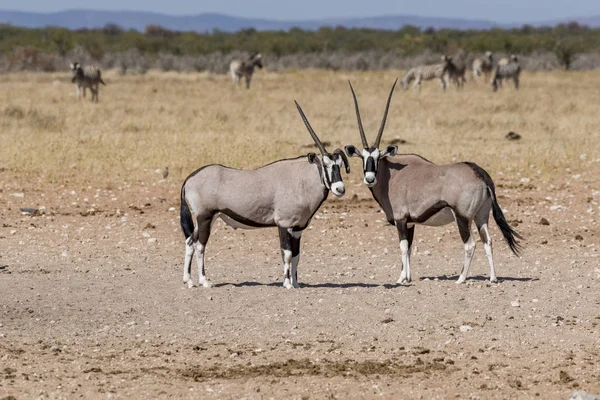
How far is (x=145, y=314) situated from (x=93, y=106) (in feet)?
57.0

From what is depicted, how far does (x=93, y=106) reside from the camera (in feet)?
82.2

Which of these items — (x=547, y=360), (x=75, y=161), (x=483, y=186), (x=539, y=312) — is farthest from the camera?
(x=75, y=161)

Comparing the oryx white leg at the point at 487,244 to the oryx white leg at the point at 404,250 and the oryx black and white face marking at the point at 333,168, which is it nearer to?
the oryx white leg at the point at 404,250

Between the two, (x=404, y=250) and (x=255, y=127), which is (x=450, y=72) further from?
(x=404, y=250)

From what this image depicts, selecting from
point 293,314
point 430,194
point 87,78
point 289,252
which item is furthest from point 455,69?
point 293,314

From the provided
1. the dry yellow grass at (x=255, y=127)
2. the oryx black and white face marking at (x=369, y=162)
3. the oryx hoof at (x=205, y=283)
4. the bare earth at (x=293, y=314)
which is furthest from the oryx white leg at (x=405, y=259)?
the dry yellow grass at (x=255, y=127)

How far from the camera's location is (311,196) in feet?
29.7

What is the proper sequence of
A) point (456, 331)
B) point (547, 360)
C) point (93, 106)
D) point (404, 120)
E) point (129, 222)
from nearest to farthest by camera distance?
point (547, 360)
point (456, 331)
point (129, 222)
point (404, 120)
point (93, 106)

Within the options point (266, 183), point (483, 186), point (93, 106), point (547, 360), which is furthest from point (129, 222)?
point (93, 106)

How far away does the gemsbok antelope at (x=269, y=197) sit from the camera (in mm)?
9039

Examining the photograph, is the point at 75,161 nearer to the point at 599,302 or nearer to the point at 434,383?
the point at 599,302

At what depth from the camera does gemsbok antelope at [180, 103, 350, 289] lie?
904cm

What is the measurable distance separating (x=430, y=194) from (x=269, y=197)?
53.7 inches

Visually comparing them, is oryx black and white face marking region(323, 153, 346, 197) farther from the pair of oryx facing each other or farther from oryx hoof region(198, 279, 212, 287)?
oryx hoof region(198, 279, 212, 287)
